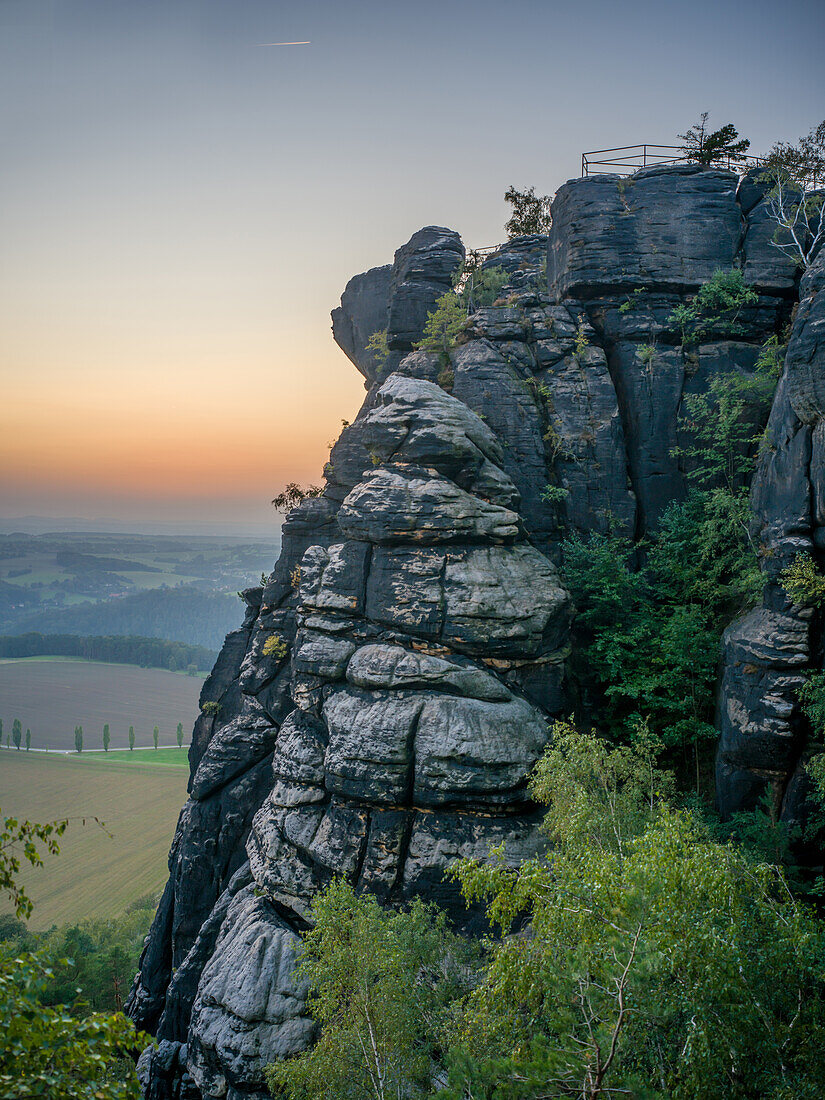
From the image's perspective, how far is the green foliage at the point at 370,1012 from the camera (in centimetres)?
1216

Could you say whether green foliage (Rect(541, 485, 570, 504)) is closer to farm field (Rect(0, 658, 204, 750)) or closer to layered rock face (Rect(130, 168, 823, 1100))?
layered rock face (Rect(130, 168, 823, 1100))

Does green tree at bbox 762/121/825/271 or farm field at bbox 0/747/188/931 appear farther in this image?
farm field at bbox 0/747/188/931

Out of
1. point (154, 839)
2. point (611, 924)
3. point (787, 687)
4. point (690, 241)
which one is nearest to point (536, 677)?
point (787, 687)

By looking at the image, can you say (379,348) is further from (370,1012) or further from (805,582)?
(370,1012)

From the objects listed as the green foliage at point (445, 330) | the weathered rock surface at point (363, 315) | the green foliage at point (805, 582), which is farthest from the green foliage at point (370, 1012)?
the weathered rock surface at point (363, 315)

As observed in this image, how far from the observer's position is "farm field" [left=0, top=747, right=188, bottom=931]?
231ft

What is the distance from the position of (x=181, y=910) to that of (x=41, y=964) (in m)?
24.4

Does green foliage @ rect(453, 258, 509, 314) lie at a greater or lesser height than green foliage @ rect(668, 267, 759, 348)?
greater

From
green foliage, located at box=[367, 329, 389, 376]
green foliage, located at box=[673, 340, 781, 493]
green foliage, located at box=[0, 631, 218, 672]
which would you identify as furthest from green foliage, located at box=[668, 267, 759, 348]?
green foliage, located at box=[0, 631, 218, 672]

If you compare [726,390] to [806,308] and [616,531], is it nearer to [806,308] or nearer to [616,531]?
[806,308]

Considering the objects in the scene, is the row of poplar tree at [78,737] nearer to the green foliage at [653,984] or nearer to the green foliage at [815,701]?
the green foliage at [815,701]

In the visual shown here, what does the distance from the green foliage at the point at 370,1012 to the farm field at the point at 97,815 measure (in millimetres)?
59517

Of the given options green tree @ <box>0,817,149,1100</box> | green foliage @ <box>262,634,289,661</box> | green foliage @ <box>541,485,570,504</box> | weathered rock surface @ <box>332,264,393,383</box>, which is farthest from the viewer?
weathered rock surface @ <box>332,264,393,383</box>

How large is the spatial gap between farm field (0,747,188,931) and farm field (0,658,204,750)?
658 inches
